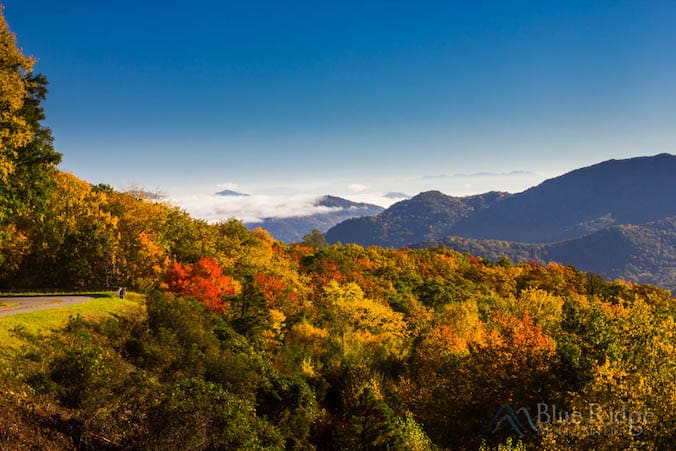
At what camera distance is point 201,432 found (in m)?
17.8

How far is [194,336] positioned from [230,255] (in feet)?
142

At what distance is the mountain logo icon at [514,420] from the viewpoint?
30.7 metres

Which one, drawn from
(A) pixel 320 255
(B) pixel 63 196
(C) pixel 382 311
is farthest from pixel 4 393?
(A) pixel 320 255

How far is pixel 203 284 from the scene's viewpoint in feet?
164

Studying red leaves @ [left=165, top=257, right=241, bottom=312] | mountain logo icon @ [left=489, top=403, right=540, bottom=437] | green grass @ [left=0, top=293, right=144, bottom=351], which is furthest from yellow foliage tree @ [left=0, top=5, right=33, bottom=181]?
mountain logo icon @ [left=489, top=403, right=540, bottom=437]

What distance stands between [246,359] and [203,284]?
18.4 m

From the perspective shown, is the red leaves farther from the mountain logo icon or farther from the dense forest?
the mountain logo icon

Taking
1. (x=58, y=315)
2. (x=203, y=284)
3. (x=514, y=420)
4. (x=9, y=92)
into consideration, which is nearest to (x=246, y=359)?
→ (x=58, y=315)

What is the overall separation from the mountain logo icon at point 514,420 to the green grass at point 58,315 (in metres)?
33.2

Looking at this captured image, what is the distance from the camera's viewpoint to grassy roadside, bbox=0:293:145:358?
83.7 feet

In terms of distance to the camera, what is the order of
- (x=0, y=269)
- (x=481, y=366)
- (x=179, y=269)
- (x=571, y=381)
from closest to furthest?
(x=571, y=381) → (x=481, y=366) → (x=179, y=269) → (x=0, y=269)

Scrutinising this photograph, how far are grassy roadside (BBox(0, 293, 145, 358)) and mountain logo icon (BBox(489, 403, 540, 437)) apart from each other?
109 feet

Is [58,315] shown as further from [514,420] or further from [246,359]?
[514,420]

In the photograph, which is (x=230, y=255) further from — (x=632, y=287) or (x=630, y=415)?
(x=632, y=287)
